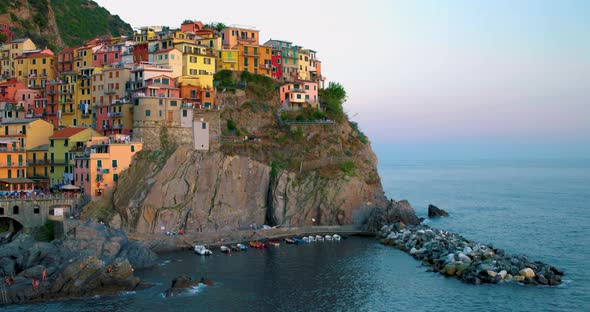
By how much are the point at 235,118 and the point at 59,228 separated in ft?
92.7

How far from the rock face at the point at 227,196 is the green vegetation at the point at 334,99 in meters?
13.5

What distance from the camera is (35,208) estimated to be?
225 feet

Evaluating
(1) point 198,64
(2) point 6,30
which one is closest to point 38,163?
(1) point 198,64

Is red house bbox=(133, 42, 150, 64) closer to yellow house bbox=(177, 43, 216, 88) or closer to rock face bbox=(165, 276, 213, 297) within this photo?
yellow house bbox=(177, 43, 216, 88)

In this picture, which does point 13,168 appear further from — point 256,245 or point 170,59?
point 256,245

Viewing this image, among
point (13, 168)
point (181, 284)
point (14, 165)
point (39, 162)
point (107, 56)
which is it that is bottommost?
point (181, 284)

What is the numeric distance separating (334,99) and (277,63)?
1142cm

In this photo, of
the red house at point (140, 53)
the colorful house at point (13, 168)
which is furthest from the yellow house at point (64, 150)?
the red house at point (140, 53)

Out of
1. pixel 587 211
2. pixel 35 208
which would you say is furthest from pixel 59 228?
pixel 587 211

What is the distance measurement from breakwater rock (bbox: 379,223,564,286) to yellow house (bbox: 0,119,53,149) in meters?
43.8

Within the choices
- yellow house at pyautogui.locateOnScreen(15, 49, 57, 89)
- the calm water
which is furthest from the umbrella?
yellow house at pyautogui.locateOnScreen(15, 49, 57, 89)

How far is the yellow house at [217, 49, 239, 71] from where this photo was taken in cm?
9438

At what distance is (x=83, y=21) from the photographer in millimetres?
142375

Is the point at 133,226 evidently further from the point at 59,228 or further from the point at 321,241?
the point at 321,241
